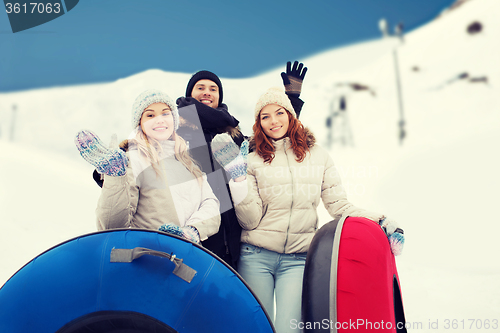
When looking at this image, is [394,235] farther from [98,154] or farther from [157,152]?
[98,154]

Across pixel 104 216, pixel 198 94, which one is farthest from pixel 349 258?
pixel 198 94

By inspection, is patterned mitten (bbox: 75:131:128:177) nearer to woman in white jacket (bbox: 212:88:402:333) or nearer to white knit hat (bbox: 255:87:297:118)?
woman in white jacket (bbox: 212:88:402:333)

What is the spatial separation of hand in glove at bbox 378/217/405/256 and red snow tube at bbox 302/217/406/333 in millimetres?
178

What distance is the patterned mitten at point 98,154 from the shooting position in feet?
3.16

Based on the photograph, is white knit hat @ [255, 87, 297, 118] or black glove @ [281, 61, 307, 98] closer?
white knit hat @ [255, 87, 297, 118]

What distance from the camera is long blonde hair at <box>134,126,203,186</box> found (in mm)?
1238

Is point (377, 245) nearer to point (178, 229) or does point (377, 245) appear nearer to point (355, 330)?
point (355, 330)

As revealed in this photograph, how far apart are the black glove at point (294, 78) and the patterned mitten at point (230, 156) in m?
0.73

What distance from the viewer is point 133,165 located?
1.20 m

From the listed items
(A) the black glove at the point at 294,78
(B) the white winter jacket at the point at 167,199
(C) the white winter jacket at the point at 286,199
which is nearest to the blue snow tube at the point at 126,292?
(B) the white winter jacket at the point at 167,199

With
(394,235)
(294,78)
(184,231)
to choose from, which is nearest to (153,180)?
(184,231)

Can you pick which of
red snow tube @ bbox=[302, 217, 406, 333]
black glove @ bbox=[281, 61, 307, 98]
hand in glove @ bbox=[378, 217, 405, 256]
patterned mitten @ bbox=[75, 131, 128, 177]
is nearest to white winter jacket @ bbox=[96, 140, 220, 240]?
patterned mitten @ bbox=[75, 131, 128, 177]

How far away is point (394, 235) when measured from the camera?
126cm

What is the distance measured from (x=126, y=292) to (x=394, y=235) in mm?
1026
